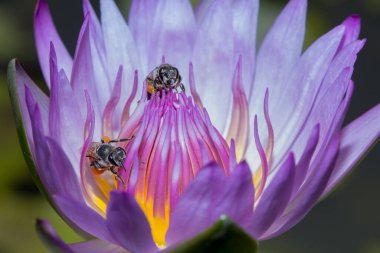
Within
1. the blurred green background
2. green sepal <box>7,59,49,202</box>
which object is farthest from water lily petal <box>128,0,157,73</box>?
the blurred green background

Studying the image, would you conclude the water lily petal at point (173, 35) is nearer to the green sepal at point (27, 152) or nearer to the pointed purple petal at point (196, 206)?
the green sepal at point (27, 152)

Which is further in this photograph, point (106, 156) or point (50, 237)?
point (106, 156)

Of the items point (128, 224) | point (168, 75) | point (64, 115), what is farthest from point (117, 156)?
point (128, 224)

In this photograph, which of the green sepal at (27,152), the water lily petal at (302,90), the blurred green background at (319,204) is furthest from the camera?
the blurred green background at (319,204)

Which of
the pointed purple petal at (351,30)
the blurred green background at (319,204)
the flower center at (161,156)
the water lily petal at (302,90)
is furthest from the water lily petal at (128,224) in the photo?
the blurred green background at (319,204)

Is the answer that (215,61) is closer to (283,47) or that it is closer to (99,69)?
(283,47)

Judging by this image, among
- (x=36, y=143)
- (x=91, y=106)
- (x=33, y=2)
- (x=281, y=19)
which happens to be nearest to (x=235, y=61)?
(x=281, y=19)

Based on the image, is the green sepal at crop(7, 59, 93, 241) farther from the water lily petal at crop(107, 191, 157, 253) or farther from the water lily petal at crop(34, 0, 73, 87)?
the water lily petal at crop(34, 0, 73, 87)
